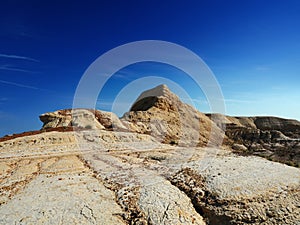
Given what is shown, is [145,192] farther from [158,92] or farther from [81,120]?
[158,92]

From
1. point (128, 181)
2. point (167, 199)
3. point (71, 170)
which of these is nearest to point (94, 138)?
point (71, 170)

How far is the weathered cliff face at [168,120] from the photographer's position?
158ft

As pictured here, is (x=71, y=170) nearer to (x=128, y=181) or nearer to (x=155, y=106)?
(x=128, y=181)

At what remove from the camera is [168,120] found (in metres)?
55.1

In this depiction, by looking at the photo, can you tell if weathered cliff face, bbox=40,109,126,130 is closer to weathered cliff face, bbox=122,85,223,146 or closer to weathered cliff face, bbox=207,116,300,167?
weathered cliff face, bbox=122,85,223,146

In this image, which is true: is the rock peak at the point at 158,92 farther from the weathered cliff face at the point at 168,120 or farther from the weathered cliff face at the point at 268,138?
the weathered cliff face at the point at 268,138

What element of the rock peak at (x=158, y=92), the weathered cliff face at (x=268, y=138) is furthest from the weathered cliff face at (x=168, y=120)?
the weathered cliff face at (x=268, y=138)

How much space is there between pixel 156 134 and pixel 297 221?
38285 millimetres

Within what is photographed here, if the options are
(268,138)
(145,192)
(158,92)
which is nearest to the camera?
(145,192)

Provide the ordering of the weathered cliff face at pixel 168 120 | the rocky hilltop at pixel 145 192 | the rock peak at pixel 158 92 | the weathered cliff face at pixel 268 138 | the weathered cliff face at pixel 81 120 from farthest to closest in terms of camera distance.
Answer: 1. the rock peak at pixel 158 92
2. the weathered cliff face at pixel 168 120
3. the weathered cliff face at pixel 268 138
4. the weathered cliff face at pixel 81 120
5. the rocky hilltop at pixel 145 192

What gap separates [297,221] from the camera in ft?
28.9

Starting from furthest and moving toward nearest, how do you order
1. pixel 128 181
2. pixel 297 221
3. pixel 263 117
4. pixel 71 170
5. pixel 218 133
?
pixel 263 117 → pixel 218 133 → pixel 71 170 → pixel 128 181 → pixel 297 221

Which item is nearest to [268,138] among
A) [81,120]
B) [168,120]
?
[168,120]

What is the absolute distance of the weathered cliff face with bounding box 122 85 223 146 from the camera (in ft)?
158
